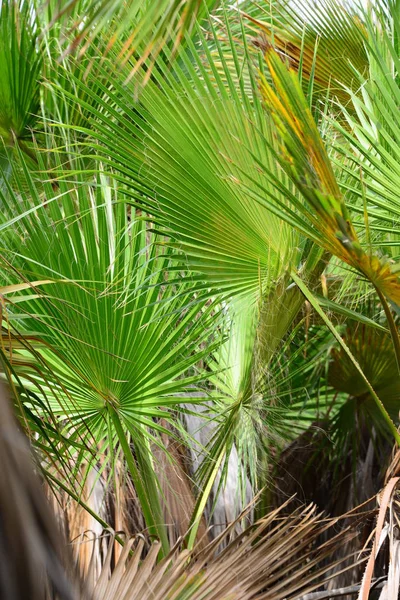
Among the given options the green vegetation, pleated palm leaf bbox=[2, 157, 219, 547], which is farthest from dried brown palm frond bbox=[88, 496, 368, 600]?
pleated palm leaf bbox=[2, 157, 219, 547]

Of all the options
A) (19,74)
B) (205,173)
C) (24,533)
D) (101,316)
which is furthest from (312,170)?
(19,74)

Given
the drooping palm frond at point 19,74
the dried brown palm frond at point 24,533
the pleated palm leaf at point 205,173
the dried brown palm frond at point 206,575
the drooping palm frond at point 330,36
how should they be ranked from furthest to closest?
the drooping palm frond at point 330,36 → the drooping palm frond at point 19,74 → the pleated palm leaf at point 205,173 → the dried brown palm frond at point 206,575 → the dried brown palm frond at point 24,533

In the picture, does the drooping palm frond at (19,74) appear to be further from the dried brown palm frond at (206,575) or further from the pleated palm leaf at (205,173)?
the dried brown palm frond at (206,575)

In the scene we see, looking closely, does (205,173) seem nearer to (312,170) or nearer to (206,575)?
(312,170)

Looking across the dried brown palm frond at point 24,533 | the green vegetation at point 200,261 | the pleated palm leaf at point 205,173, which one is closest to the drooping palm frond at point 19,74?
the green vegetation at point 200,261

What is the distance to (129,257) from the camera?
1.90 meters

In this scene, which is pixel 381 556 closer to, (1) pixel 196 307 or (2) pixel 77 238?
(1) pixel 196 307

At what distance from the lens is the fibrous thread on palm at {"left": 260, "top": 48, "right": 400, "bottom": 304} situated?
1.30 m

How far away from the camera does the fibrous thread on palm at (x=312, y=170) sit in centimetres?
130

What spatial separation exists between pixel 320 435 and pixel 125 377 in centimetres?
141

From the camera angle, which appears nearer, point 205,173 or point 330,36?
point 205,173

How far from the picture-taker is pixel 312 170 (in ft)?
4.28

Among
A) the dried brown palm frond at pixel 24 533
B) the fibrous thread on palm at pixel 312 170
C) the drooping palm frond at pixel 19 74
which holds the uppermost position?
the drooping palm frond at pixel 19 74

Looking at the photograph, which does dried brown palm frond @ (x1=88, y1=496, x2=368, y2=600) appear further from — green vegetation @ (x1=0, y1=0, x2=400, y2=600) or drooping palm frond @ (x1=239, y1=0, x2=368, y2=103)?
drooping palm frond @ (x1=239, y1=0, x2=368, y2=103)
